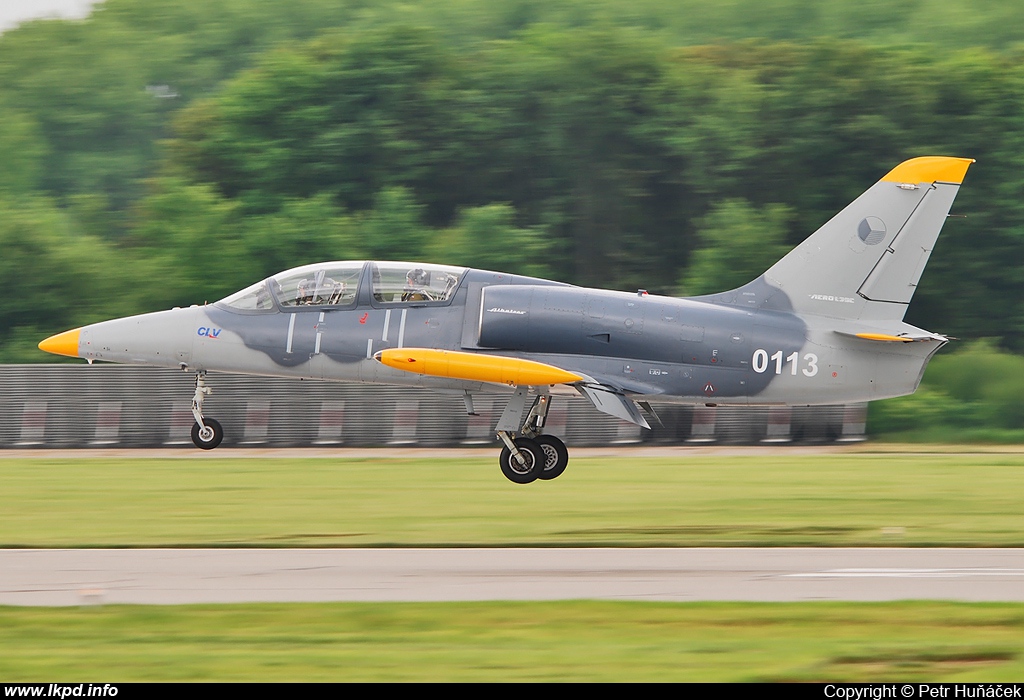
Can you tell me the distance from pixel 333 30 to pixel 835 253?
50836 mm

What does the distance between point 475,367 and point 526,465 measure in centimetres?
175

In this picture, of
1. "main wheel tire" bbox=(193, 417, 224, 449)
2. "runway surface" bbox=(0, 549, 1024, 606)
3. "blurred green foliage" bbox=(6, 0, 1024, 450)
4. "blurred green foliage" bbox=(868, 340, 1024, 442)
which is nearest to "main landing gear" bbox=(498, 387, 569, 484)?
"runway surface" bbox=(0, 549, 1024, 606)

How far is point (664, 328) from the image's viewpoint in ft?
56.0

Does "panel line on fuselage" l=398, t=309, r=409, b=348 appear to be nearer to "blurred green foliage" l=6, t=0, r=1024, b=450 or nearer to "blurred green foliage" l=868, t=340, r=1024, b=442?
"blurred green foliage" l=868, t=340, r=1024, b=442

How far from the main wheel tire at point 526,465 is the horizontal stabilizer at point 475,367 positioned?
48.7 inches

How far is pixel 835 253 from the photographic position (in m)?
17.2

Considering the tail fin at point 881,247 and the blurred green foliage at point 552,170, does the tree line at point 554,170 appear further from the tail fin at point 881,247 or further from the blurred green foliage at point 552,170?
the tail fin at point 881,247

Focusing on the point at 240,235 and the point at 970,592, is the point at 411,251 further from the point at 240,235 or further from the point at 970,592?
the point at 970,592

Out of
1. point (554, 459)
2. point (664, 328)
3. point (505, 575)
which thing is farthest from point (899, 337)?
point (505, 575)

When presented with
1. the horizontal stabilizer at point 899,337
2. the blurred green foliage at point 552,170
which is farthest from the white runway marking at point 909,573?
the blurred green foliage at point 552,170

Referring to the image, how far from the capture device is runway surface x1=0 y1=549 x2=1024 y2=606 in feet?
35.3

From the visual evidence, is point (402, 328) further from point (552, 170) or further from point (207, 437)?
point (552, 170)

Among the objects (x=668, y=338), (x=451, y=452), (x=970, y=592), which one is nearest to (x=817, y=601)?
(x=970, y=592)

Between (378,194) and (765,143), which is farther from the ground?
(765,143)
